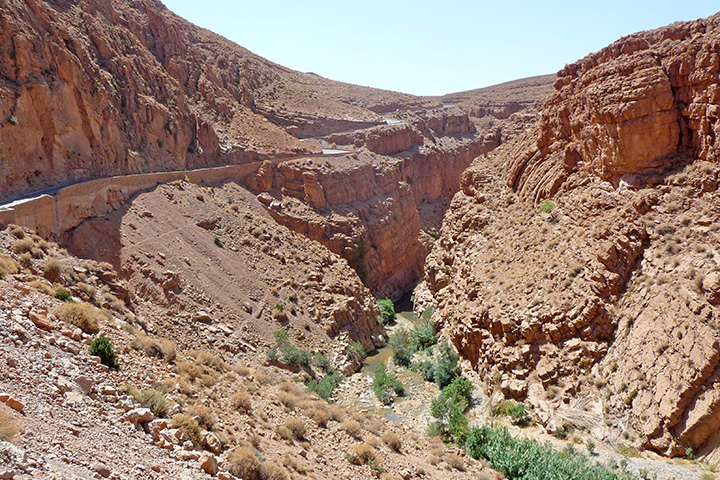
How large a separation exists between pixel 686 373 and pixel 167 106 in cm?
3363

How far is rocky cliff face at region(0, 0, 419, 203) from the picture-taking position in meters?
21.9

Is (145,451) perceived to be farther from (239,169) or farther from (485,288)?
(239,169)

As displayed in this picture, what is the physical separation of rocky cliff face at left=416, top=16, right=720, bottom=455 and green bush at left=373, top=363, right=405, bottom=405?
3.97 metres

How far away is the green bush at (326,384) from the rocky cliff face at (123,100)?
1551 cm

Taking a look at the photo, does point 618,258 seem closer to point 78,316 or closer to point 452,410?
point 452,410

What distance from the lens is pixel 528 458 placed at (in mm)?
15250

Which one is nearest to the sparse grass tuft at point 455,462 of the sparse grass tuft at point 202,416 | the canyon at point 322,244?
the canyon at point 322,244

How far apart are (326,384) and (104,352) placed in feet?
43.0

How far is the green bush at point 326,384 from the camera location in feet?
72.3

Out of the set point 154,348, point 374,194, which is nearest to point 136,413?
point 154,348

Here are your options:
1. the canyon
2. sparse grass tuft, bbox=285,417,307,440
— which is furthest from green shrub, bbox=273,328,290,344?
sparse grass tuft, bbox=285,417,307,440

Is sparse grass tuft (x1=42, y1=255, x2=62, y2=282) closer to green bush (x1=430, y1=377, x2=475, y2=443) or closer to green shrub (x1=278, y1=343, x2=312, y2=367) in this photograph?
green shrub (x1=278, y1=343, x2=312, y2=367)

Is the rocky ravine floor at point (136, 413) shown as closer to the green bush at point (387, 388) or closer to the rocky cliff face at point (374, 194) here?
the green bush at point (387, 388)

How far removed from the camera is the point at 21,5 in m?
23.8
